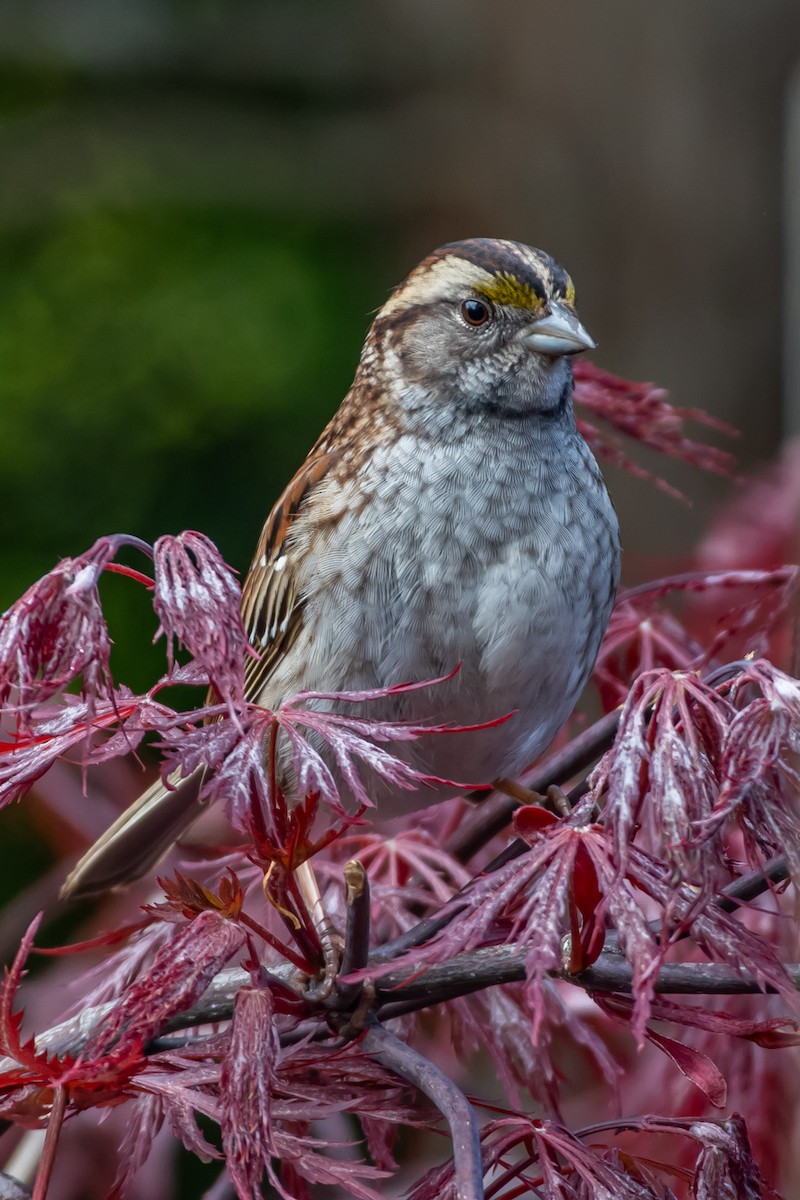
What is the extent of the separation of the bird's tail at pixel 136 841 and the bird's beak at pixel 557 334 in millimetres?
485

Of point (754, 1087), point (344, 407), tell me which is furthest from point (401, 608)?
point (754, 1087)

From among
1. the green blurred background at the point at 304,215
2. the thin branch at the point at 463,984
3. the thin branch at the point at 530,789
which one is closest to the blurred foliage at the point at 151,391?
the green blurred background at the point at 304,215

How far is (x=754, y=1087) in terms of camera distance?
925mm

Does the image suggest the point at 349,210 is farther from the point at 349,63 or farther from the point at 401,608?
the point at 401,608

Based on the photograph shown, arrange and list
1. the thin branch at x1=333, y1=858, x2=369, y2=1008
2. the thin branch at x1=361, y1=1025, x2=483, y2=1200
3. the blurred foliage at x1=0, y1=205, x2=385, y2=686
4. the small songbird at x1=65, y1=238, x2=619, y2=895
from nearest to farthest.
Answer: the thin branch at x1=361, y1=1025, x2=483, y2=1200 < the thin branch at x1=333, y1=858, x2=369, y2=1008 < the small songbird at x1=65, y1=238, x2=619, y2=895 < the blurred foliage at x1=0, y1=205, x2=385, y2=686

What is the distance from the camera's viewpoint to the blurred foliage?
3.10m

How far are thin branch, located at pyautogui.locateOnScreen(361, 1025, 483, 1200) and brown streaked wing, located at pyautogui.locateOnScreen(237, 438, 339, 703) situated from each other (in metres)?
0.53

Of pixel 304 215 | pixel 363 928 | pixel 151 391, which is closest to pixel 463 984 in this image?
pixel 363 928

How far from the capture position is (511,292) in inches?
47.4

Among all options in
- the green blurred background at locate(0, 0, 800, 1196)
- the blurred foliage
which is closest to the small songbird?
the green blurred background at locate(0, 0, 800, 1196)

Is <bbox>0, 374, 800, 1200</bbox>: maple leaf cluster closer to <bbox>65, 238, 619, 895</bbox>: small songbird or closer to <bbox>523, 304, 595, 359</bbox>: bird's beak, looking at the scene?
<bbox>65, 238, 619, 895</bbox>: small songbird

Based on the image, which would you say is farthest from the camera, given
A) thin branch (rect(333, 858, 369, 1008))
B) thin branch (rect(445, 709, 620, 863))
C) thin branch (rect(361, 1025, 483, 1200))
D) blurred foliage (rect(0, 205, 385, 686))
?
blurred foliage (rect(0, 205, 385, 686))

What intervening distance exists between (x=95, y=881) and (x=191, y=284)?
2.29m

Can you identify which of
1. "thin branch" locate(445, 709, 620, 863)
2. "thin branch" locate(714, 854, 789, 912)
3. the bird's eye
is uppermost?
the bird's eye
